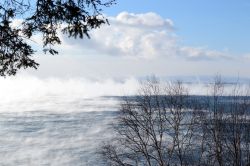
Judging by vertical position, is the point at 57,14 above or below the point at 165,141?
above

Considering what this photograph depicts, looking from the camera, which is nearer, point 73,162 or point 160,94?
point 160,94

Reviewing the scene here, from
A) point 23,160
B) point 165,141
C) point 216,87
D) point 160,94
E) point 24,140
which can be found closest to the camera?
point 216,87

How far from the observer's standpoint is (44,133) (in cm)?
11481

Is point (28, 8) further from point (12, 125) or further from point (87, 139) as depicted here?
point (12, 125)

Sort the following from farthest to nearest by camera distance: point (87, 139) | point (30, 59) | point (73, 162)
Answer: point (87, 139) → point (73, 162) → point (30, 59)

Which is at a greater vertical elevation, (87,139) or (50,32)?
(50,32)

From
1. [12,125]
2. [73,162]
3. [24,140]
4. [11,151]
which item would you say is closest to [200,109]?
[73,162]

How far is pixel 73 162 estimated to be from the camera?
7162cm

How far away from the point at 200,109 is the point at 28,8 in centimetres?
2814

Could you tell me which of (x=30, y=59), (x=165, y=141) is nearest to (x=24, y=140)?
(x=165, y=141)

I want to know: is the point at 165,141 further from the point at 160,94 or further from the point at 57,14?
the point at 57,14

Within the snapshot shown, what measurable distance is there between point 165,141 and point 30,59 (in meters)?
57.8

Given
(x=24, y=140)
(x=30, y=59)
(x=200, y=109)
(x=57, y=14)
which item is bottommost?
(x=24, y=140)

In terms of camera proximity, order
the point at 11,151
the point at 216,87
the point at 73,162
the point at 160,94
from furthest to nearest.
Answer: the point at 11,151 → the point at 73,162 → the point at 160,94 → the point at 216,87
